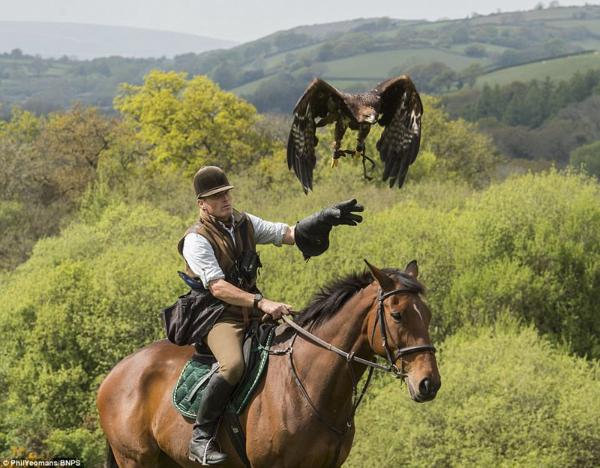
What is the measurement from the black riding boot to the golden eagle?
2116mm

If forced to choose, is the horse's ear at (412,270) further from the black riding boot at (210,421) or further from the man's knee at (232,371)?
the black riding boot at (210,421)

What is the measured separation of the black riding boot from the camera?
9.20m

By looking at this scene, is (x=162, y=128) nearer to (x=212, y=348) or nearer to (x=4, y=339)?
(x=4, y=339)

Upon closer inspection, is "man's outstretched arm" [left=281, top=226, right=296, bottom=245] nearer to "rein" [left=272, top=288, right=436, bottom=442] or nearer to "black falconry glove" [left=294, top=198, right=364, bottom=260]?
"black falconry glove" [left=294, top=198, right=364, bottom=260]

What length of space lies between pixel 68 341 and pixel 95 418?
337cm

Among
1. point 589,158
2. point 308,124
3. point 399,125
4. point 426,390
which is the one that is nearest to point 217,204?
point 308,124

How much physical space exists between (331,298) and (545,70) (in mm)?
185783

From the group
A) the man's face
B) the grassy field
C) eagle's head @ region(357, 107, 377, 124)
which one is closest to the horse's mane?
the man's face

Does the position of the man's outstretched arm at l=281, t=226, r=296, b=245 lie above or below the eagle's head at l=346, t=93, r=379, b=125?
below

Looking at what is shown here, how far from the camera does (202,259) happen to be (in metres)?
9.17

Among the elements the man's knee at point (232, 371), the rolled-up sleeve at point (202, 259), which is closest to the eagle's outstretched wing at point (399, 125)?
the rolled-up sleeve at point (202, 259)

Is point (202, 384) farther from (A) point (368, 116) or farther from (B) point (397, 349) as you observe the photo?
(A) point (368, 116)

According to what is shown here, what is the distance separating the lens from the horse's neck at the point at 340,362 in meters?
8.96

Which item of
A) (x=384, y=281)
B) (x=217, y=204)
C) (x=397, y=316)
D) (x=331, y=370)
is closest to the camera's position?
(x=397, y=316)
